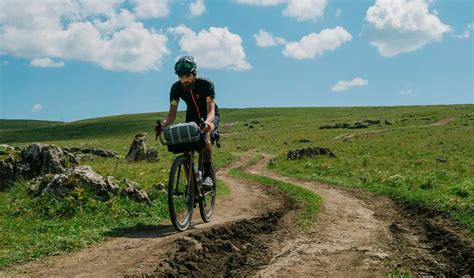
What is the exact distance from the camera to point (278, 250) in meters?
8.12

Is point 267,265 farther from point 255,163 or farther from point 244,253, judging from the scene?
point 255,163

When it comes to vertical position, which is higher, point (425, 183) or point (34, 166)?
point (34, 166)

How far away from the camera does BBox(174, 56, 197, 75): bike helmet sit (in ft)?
31.6

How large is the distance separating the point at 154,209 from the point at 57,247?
3.98 meters

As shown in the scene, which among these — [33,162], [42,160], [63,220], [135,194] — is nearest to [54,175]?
[135,194]

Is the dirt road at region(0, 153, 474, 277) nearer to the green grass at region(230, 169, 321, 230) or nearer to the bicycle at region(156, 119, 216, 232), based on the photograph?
the green grass at region(230, 169, 321, 230)

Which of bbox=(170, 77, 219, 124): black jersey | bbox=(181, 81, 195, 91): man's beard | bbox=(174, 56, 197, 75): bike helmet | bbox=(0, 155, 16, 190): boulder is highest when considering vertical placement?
bbox=(174, 56, 197, 75): bike helmet

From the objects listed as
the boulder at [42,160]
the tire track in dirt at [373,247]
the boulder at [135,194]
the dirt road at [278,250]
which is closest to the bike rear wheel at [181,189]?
the dirt road at [278,250]

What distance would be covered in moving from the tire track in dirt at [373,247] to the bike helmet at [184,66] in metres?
4.18

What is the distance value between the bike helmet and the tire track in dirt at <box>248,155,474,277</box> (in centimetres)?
418

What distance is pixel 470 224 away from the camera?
9.81 m

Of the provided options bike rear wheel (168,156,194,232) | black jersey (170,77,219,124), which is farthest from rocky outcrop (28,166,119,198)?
black jersey (170,77,219,124)

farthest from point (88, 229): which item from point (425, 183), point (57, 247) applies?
point (425, 183)

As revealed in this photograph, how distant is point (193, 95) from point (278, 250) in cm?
401
